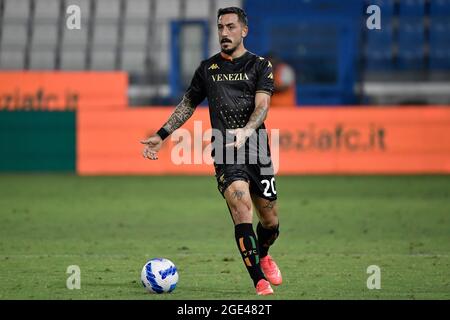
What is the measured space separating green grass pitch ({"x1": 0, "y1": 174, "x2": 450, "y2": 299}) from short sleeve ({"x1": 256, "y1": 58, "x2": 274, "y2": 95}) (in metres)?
1.55

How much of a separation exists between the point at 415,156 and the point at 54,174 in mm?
7382

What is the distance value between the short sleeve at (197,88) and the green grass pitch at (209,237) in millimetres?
1510

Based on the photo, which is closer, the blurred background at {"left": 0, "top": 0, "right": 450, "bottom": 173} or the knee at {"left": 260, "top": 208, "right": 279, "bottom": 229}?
the knee at {"left": 260, "top": 208, "right": 279, "bottom": 229}

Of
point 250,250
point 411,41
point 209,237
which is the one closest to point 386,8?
point 411,41

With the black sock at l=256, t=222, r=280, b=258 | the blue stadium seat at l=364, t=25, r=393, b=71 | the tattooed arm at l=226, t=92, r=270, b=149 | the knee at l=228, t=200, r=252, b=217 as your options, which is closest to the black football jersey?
the tattooed arm at l=226, t=92, r=270, b=149

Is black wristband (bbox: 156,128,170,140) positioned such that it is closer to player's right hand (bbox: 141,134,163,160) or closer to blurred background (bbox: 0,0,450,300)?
player's right hand (bbox: 141,134,163,160)

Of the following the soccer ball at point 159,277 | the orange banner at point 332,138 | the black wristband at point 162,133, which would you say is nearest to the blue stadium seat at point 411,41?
the orange banner at point 332,138

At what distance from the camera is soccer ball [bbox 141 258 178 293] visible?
7902mm

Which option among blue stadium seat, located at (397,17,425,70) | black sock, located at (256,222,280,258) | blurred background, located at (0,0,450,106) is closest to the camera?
black sock, located at (256,222,280,258)

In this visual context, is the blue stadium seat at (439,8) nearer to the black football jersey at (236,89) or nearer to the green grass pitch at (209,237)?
the green grass pitch at (209,237)

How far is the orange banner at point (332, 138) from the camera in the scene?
69.3ft

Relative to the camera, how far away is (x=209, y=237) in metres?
12.2

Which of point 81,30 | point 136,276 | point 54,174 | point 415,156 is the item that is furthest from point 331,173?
point 136,276

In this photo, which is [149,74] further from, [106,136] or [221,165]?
[221,165]
